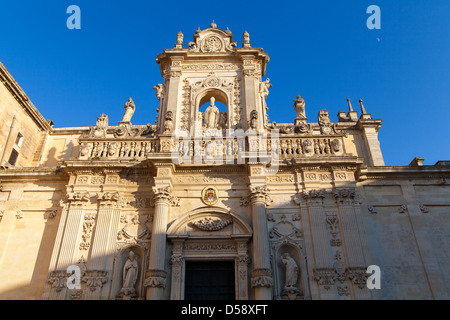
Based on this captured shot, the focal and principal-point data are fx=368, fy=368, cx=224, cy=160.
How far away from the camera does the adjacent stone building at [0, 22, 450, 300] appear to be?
11.7m

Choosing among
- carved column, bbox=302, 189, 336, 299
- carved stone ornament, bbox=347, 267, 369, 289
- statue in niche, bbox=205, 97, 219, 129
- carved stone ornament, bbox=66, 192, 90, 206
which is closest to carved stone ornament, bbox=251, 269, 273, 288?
carved column, bbox=302, 189, 336, 299

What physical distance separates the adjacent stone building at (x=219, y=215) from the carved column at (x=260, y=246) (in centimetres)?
4

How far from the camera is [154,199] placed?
41.6ft

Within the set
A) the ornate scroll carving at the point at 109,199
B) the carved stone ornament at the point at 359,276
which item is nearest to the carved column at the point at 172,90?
the ornate scroll carving at the point at 109,199

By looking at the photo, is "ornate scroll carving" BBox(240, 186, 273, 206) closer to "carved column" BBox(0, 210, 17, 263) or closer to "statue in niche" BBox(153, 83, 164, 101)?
"statue in niche" BBox(153, 83, 164, 101)

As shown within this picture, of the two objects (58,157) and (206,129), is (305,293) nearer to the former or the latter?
(206,129)

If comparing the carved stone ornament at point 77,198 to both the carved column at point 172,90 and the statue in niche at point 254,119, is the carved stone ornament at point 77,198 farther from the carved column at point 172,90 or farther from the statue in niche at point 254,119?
the statue in niche at point 254,119

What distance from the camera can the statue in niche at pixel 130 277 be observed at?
11.4m

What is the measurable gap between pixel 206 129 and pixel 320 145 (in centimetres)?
454

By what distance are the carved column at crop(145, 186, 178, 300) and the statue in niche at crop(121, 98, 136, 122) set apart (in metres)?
5.18

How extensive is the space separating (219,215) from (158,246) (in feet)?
7.80

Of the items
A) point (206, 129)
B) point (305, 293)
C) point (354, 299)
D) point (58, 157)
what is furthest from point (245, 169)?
point (58, 157)

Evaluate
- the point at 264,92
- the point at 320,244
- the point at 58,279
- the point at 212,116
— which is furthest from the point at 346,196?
the point at 58,279
